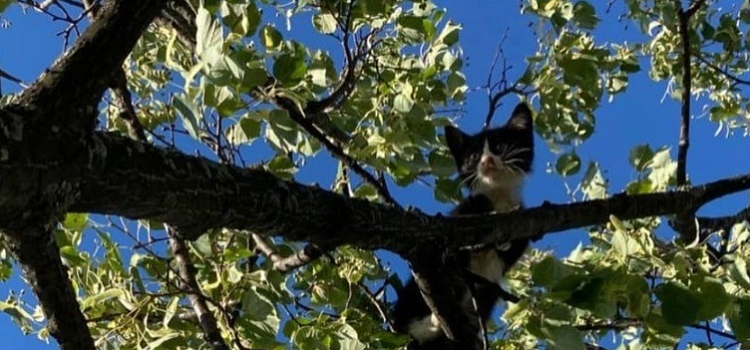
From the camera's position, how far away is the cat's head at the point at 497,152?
137 inches

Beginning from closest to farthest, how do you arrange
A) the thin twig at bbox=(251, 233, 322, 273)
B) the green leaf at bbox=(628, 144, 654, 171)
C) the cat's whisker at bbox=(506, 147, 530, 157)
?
the thin twig at bbox=(251, 233, 322, 273)
the green leaf at bbox=(628, 144, 654, 171)
the cat's whisker at bbox=(506, 147, 530, 157)

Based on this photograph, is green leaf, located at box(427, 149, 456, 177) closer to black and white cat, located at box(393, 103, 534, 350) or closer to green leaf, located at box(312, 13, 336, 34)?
green leaf, located at box(312, 13, 336, 34)

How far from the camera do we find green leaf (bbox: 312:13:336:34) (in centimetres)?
235

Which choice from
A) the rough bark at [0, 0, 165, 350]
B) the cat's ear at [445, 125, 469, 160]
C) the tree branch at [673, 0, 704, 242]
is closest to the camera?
the rough bark at [0, 0, 165, 350]

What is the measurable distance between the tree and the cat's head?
0.67m

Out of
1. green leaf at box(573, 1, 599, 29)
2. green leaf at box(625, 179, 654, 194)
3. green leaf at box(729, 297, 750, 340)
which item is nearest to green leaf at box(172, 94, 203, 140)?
green leaf at box(729, 297, 750, 340)

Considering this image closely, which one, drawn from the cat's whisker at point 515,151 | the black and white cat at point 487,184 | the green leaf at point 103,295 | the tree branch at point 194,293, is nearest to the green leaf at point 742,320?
the tree branch at point 194,293

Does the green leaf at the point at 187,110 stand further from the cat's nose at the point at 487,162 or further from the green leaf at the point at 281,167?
the cat's nose at the point at 487,162

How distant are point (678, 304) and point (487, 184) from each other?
209cm

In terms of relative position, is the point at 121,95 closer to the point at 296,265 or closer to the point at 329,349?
the point at 296,265

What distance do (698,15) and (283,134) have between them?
1.75 m

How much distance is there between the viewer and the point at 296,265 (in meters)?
2.12

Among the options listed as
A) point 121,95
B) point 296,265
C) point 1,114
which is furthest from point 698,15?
point 1,114

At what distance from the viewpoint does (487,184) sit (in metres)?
3.48
